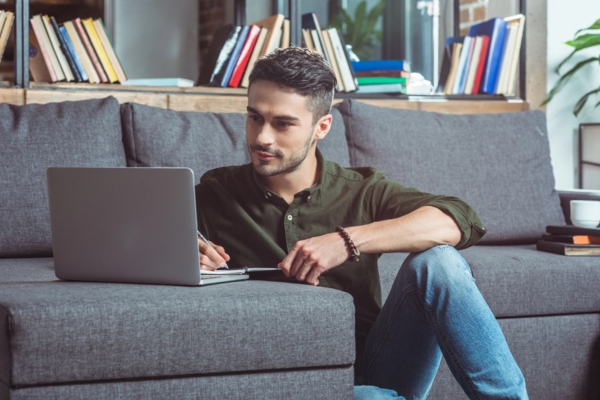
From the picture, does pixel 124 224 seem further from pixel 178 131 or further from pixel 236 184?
pixel 178 131

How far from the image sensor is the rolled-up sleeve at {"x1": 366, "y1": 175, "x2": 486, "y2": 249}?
1.56 meters

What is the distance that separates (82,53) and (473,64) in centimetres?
163

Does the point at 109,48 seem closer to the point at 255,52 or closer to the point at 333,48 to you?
the point at 255,52

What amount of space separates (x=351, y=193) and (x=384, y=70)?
151 centimetres

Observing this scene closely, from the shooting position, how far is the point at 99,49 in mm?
2656

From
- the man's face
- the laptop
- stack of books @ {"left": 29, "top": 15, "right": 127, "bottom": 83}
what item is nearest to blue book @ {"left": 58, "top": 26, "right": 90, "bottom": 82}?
stack of books @ {"left": 29, "top": 15, "right": 127, "bottom": 83}

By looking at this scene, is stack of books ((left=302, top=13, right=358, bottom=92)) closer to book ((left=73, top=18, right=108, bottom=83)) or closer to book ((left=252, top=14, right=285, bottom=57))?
book ((left=252, top=14, right=285, bottom=57))

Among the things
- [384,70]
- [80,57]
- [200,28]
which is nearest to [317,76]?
[80,57]

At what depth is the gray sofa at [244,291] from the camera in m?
1.27

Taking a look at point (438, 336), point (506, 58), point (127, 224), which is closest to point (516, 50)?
point (506, 58)

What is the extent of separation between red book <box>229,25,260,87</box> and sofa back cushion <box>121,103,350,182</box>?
0.57m

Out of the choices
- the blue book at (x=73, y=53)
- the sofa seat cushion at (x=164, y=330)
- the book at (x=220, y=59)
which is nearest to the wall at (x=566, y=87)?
the book at (x=220, y=59)

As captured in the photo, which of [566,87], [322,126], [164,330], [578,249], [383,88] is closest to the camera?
[164,330]

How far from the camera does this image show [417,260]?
1424mm
